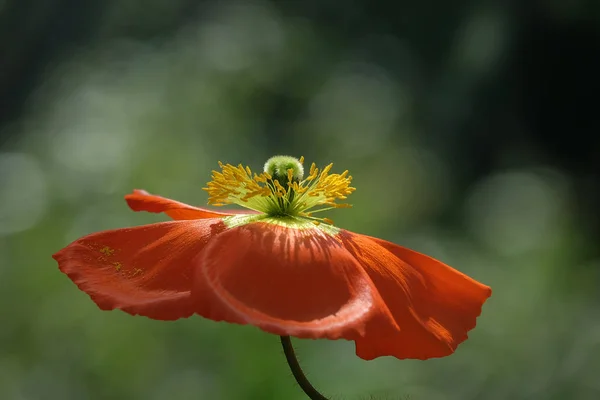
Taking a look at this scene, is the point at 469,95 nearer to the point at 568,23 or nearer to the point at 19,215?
the point at 568,23

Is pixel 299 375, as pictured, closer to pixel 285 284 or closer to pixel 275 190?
pixel 285 284

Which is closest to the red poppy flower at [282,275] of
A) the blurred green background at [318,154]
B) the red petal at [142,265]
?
the red petal at [142,265]

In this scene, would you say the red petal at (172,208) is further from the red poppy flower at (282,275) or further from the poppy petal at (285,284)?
the poppy petal at (285,284)

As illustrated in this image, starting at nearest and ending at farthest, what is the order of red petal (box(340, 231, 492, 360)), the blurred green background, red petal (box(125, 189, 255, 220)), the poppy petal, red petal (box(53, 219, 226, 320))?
the poppy petal < red petal (box(53, 219, 226, 320)) < red petal (box(340, 231, 492, 360)) < red petal (box(125, 189, 255, 220)) < the blurred green background

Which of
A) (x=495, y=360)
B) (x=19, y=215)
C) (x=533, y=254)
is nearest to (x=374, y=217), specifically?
(x=533, y=254)

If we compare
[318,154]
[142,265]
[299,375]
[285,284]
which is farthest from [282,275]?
[318,154]

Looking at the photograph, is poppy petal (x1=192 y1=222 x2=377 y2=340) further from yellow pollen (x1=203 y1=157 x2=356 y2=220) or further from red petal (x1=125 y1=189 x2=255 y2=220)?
red petal (x1=125 y1=189 x2=255 y2=220)

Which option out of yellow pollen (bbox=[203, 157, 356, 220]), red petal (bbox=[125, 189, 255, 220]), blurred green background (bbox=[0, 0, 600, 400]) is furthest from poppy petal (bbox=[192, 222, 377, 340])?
blurred green background (bbox=[0, 0, 600, 400])
